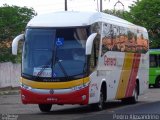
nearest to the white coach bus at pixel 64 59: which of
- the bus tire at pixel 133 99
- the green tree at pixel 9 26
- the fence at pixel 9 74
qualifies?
the bus tire at pixel 133 99

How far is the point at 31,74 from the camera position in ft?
64.1

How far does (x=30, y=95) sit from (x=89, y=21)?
3.16m

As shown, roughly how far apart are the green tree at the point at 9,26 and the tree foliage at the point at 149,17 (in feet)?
46.9

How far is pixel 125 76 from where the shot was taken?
2450 cm

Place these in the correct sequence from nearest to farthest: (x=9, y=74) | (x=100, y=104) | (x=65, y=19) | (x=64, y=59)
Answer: (x=64, y=59)
(x=65, y=19)
(x=100, y=104)
(x=9, y=74)

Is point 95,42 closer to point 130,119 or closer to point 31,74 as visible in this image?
point 31,74

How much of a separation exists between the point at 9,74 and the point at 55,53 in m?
24.0

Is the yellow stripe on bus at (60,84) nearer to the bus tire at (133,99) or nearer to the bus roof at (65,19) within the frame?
the bus roof at (65,19)

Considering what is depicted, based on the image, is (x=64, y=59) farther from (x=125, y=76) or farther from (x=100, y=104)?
(x=125, y=76)

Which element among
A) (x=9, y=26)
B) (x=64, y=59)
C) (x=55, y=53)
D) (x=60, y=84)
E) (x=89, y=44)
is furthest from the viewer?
(x=9, y=26)

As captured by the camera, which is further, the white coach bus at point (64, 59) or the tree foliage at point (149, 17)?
the tree foliage at point (149, 17)

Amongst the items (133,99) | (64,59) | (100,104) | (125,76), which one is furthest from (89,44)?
(133,99)

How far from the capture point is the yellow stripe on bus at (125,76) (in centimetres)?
2386

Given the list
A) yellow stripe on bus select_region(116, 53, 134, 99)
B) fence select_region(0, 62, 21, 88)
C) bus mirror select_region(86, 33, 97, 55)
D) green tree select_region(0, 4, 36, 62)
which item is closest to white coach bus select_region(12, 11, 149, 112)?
bus mirror select_region(86, 33, 97, 55)
